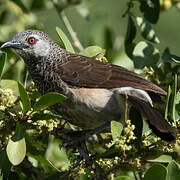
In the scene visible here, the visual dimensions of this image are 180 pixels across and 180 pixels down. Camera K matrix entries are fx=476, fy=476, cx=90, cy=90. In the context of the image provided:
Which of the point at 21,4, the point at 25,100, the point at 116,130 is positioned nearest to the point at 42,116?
the point at 25,100

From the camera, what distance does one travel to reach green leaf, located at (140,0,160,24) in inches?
187

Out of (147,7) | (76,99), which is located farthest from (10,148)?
(147,7)

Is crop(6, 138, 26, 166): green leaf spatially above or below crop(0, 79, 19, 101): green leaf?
below

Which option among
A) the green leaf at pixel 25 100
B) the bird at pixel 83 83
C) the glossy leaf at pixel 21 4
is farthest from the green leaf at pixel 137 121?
the glossy leaf at pixel 21 4

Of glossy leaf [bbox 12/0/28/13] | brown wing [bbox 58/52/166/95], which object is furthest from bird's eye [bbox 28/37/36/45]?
glossy leaf [bbox 12/0/28/13]

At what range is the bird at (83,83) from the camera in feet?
14.9

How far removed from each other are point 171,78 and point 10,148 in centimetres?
189

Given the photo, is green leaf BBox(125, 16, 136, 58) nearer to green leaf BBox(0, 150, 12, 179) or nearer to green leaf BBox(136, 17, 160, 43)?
green leaf BBox(136, 17, 160, 43)

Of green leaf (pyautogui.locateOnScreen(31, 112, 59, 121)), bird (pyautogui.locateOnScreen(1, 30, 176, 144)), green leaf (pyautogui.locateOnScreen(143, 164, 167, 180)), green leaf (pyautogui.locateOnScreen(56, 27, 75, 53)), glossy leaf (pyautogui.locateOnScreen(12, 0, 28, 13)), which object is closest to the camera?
green leaf (pyautogui.locateOnScreen(143, 164, 167, 180))

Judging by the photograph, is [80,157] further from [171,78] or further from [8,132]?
[171,78]

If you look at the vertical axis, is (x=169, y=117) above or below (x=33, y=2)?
below

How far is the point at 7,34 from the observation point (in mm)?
5688

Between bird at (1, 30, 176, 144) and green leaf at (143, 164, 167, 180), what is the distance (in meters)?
0.95

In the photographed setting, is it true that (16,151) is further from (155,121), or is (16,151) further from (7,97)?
(155,121)
